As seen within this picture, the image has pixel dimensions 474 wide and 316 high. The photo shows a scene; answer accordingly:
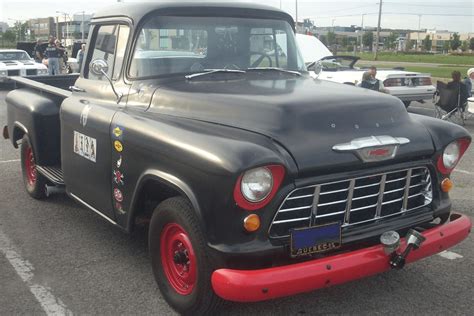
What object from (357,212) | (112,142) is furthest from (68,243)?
(357,212)

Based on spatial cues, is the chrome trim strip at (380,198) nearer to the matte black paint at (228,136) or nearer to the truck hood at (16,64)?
the matte black paint at (228,136)

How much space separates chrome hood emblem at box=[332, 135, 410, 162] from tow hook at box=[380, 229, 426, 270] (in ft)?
1.48

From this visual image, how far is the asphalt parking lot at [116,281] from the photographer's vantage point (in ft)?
11.7

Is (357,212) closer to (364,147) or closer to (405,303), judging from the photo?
(364,147)

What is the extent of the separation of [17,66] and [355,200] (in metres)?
17.8

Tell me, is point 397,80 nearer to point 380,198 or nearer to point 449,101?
point 449,101

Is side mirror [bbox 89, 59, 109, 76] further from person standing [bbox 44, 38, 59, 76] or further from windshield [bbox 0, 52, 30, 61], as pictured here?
windshield [bbox 0, 52, 30, 61]

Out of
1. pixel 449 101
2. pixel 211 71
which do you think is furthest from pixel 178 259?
pixel 449 101

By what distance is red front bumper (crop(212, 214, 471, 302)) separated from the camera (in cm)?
283

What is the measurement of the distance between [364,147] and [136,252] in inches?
85.3

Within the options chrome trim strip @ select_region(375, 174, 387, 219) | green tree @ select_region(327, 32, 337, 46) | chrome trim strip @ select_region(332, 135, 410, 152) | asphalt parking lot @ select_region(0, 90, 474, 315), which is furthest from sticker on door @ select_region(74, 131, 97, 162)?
green tree @ select_region(327, 32, 337, 46)

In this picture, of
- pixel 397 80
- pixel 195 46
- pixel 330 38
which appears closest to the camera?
pixel 195 46

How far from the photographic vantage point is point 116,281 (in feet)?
12.9

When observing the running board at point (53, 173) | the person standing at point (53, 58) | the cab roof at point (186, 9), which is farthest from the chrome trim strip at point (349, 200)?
the person standing at point (53, 58)
